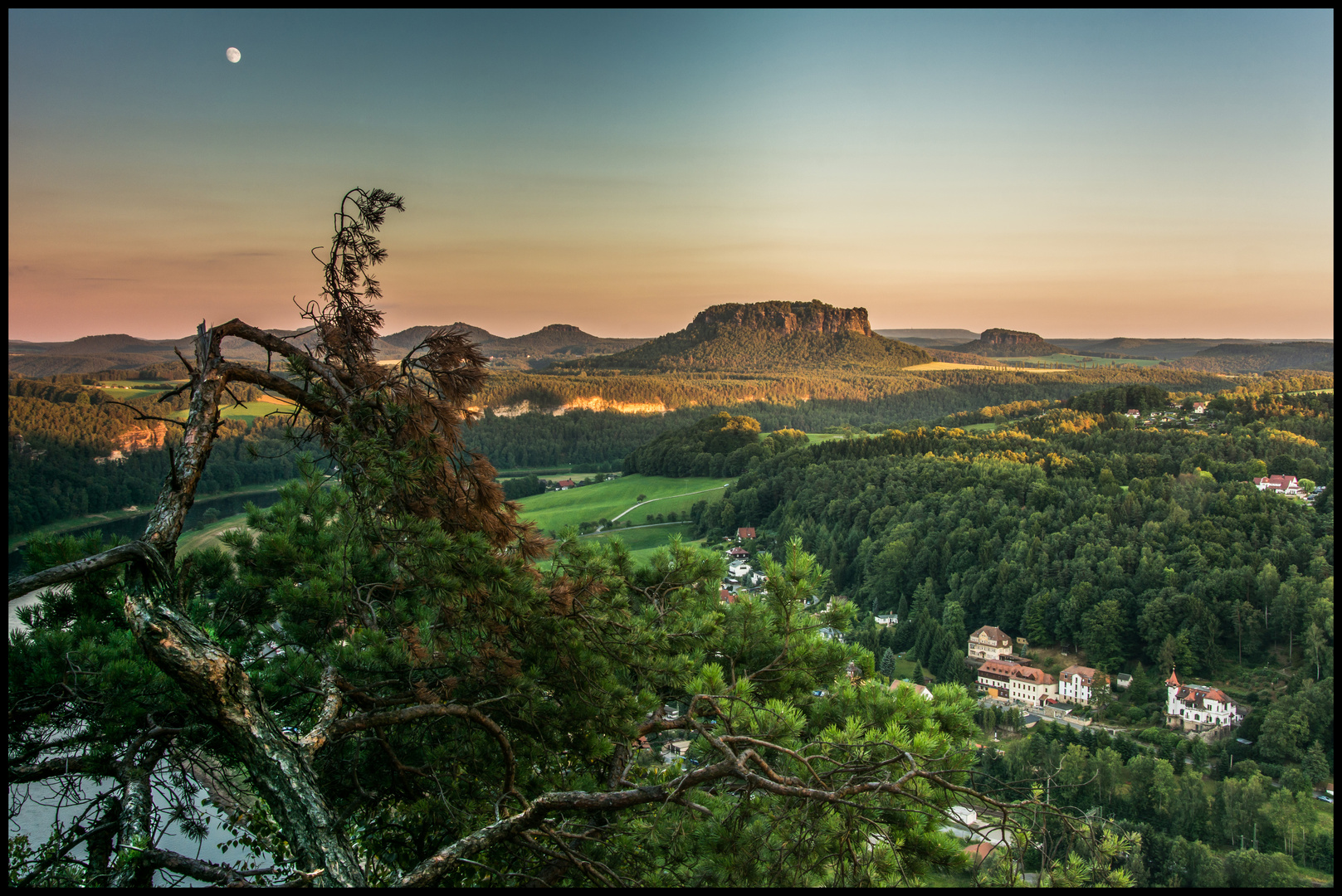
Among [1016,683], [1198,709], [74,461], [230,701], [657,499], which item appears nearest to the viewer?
[230,701]

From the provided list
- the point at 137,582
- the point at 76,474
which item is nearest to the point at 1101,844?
the point at 137,582

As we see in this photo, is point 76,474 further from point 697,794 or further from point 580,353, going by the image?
point 580,353

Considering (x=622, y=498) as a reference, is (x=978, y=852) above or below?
above

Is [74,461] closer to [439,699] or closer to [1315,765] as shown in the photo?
[439,699]

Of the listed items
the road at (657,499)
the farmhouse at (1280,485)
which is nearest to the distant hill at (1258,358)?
the farmhouse at (1280,485)

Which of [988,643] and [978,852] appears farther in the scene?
[988,643]

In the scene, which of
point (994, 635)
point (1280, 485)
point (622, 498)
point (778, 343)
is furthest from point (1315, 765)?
point (778, 343)

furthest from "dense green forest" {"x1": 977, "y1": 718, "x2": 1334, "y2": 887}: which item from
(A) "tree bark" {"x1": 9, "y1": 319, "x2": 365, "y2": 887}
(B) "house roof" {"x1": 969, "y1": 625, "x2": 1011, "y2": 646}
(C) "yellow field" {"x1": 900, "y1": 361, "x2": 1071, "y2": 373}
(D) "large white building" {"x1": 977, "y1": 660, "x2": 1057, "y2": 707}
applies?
(C) "yellow field" {"x1": 900, "y1": 361, "x2": 1071, "y2": 373}

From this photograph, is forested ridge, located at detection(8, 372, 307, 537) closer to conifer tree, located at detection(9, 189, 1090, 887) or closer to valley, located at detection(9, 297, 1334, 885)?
valley, located at detection(9, 297, 1334, 885)
